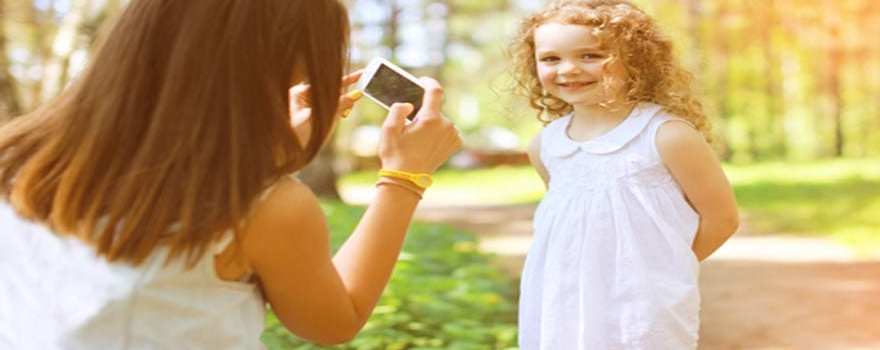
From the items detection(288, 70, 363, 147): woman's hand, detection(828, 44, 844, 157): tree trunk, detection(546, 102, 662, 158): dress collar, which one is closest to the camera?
detection(288, 70, 363, 147): woman's hand

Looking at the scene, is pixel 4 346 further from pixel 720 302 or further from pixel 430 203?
pixel 430 203

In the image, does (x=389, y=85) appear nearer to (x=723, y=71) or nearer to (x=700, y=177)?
(x=700, y=177)

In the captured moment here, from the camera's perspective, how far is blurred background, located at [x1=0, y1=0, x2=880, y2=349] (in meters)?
6.16

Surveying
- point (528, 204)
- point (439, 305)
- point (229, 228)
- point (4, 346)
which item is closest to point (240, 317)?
point (229, 228)

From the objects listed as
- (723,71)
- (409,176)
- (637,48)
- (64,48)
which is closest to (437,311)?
(637,48)

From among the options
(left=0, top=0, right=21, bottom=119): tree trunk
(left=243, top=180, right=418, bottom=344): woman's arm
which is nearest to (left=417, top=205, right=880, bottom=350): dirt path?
(left=0, top=0, right=21, bottom=119): tree trunk

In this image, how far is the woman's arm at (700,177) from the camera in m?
3.02

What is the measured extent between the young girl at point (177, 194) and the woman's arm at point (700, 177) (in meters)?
1.39

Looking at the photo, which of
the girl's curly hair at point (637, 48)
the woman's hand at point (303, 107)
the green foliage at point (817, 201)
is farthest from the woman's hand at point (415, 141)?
the green foliage at point (817, 201)

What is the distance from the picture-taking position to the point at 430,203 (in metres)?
22.7

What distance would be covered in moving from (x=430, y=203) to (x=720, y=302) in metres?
14.6

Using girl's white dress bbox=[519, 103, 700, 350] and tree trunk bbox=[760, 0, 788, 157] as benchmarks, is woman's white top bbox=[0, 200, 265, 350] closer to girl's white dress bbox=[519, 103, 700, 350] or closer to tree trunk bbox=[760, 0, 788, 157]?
girl's white dress bbox=[519, 103, 700, 350]

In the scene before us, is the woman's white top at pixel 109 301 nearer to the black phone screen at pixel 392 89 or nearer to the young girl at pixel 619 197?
the black phone screen at pixel 392 89

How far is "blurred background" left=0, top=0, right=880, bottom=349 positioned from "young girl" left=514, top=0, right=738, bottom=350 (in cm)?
35
